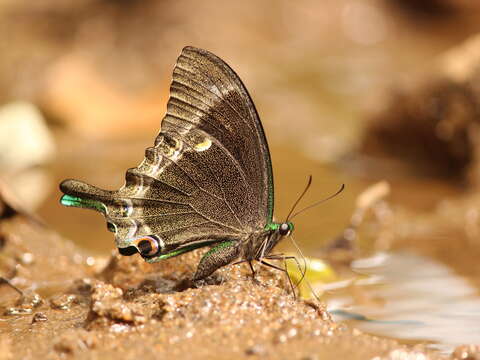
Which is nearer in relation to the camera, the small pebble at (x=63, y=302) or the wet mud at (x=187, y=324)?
the wet mud at (x=187, y=324)

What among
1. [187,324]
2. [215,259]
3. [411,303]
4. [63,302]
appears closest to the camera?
[187,324]

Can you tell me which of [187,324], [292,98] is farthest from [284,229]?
[292,98]

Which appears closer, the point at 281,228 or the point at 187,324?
the point at 187,324

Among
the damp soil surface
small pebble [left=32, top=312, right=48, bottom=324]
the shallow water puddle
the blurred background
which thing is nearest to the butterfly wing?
the damp soil surface

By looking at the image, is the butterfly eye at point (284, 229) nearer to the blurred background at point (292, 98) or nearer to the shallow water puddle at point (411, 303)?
the shallow water puddle at point (411, 303)

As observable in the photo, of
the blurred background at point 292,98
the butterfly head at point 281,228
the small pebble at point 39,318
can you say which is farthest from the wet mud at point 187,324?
the blurred background at point 292,98

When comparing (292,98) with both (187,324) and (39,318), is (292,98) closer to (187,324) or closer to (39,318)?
(39,318)

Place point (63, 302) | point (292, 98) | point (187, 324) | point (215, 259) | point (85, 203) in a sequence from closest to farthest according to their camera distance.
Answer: point (187, 324) → point (215, 259) → point (85, 203) → point (63, 302) → point (292, 98)
